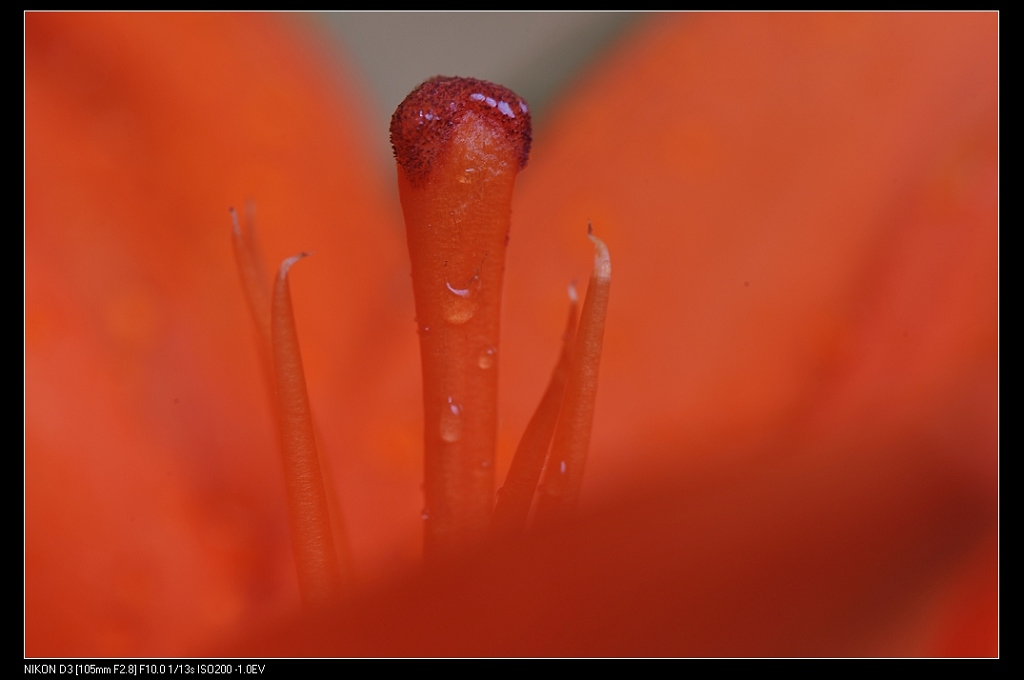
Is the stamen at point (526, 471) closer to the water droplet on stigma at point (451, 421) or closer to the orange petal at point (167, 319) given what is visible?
the water droplet on stigma at point (451, 421)

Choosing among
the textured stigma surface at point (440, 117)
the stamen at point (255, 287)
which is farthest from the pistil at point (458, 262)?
the stamen at point (255, 287)

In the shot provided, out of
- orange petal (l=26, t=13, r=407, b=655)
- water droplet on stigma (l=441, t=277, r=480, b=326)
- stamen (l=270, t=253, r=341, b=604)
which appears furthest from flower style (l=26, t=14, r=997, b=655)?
water droplet on stigma (l=441, t=277, r=480, b=326)

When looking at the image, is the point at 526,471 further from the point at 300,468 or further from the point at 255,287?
the point at 255,287

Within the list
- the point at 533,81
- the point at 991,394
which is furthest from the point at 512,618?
the point at 533,81

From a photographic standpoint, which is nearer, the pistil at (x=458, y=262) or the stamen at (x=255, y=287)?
the pistil at (x=458, y=262)

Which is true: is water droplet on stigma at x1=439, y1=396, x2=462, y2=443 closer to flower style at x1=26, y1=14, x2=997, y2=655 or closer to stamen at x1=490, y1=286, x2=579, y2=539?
stamen at x1=490, y1=286, x2=579, y2=539

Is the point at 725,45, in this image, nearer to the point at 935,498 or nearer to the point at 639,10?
the point at 639,10
